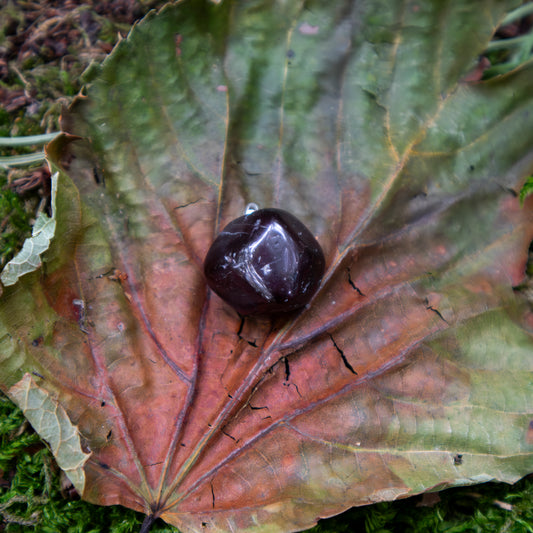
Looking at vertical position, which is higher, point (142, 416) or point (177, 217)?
point (177, 217)

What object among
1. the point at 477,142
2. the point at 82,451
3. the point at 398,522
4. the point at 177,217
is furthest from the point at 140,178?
the point at 398,522

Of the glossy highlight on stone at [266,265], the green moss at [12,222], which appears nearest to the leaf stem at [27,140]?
the green moss at [12,222]

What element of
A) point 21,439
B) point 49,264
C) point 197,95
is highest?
point 197,95

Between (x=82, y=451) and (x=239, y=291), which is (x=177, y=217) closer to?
(x=239, y=291)

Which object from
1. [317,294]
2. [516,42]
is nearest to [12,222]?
[317,294]

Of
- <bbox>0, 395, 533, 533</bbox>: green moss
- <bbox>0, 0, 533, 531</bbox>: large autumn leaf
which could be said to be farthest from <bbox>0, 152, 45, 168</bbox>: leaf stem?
<bbox>0, 395, 533, 533</bbox>: green moss

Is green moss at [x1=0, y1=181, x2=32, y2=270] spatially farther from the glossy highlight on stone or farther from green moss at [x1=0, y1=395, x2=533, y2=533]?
the glossy highlight on stone

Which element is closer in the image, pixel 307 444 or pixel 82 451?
pixel 82 451

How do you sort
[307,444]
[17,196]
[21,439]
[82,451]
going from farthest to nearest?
1. [17,196]
2. [21,439]
3. [307,444]
4. [82,451]
